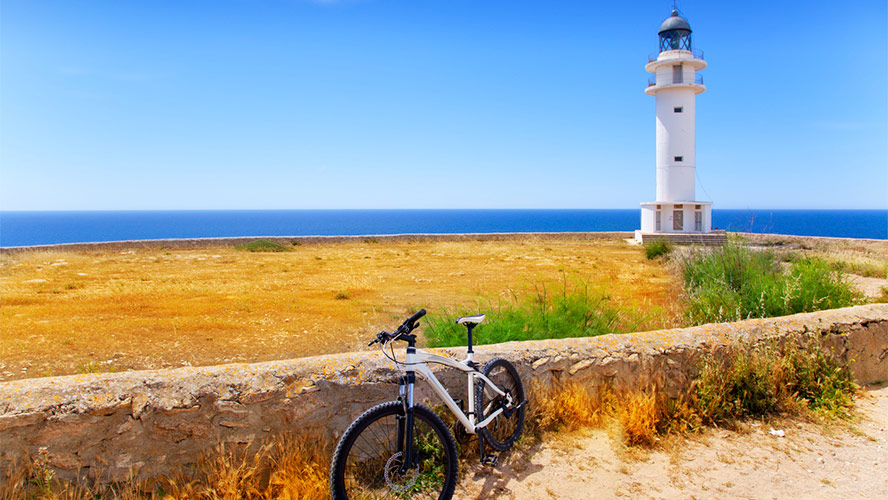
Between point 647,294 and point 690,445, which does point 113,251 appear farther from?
point 690,445

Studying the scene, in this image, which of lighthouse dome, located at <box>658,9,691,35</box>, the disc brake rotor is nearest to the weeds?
the disc brake rotor

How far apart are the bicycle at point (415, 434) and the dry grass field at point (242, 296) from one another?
306cm

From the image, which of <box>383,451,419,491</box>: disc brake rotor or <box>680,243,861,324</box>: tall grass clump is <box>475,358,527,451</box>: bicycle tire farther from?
<box>680,243,861,324</box>: tall grass clump

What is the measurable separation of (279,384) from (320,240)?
22.7 meters

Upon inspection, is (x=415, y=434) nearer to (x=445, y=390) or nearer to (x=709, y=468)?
(x=445, y=390)

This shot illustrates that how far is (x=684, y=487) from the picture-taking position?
3.27m

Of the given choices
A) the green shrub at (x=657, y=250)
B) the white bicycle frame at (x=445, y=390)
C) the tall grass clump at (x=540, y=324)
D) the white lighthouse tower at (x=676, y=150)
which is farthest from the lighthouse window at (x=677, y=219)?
the white bicycle frame at (x=445, y=390)

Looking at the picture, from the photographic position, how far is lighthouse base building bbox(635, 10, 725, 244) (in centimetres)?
2706

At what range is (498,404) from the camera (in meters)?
3.59

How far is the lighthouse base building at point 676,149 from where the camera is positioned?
88.8ft

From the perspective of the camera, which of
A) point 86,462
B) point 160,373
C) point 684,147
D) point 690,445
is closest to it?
point 86,462

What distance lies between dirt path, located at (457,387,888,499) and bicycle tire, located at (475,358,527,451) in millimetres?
133

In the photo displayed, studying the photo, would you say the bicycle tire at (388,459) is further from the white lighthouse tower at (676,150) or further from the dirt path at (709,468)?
the white lighthouse tower at (676,150)

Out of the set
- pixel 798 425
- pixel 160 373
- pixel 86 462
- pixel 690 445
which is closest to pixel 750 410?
pixel 798 425
